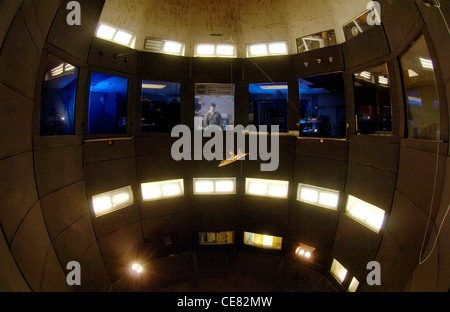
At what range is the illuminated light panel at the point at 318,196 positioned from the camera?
592 cm

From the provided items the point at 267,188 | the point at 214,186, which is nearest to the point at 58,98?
the point at 214,186

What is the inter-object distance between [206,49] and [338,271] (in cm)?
886

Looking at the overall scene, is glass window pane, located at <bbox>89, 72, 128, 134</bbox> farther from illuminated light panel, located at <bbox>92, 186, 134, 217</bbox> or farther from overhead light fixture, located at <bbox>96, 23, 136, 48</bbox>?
illuminated light panel, located at <bbox>92, 186, 134, 217</bbox>

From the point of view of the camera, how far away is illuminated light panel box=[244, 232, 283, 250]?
7156mm

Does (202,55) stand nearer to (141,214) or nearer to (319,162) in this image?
(319,162)

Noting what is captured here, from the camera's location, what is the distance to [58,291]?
12.6 ft

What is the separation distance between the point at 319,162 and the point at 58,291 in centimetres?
752

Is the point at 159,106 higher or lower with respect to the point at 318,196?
higher

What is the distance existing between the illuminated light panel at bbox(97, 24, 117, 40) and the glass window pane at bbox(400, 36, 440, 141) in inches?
300

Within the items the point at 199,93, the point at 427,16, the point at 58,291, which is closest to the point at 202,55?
the point at 199,93

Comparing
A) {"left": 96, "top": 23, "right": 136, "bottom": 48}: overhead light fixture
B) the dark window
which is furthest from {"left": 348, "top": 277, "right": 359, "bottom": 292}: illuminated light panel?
{"left": 96, "top": 23, "right": 136, "bottom": 48}: overhead light fixture

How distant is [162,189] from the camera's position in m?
6.73

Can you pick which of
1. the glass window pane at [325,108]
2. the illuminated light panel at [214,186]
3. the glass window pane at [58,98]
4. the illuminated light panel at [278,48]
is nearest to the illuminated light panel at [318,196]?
the glass window pane at [325,108]

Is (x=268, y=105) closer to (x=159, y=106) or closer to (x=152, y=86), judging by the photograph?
(x=159, y=106)
